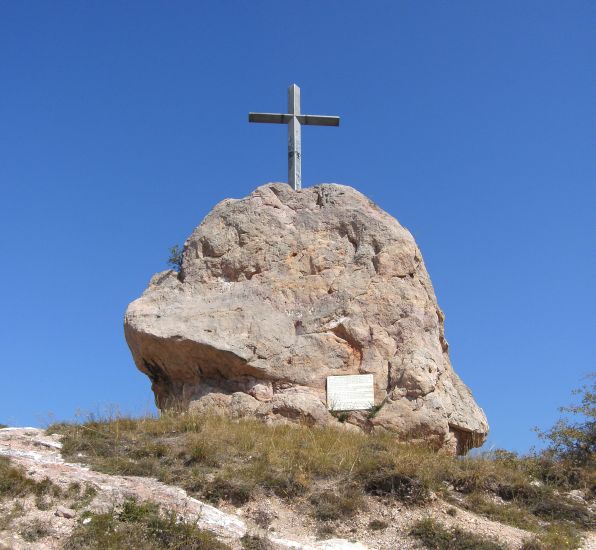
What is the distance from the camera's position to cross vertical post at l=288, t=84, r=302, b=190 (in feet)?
54.2

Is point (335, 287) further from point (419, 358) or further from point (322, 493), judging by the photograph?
point (322, 493)

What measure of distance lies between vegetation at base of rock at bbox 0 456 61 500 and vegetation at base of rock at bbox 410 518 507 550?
410cm

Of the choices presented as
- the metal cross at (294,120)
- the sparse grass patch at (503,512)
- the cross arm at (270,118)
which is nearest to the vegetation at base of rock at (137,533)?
the sparse grass patch at (503,512)

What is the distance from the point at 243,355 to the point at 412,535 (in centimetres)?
468

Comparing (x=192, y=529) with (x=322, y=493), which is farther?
(x=322, y=493)

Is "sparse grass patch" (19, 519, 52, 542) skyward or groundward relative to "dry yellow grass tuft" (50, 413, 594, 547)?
groundward

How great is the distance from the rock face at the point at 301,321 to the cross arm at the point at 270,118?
242cm

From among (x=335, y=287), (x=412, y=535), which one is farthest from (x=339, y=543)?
(x=335, y=287)

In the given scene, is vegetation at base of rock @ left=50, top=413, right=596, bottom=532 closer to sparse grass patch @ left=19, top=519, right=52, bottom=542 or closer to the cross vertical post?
sparse grass patch @ left=19, top=519, right=52, bottom=542

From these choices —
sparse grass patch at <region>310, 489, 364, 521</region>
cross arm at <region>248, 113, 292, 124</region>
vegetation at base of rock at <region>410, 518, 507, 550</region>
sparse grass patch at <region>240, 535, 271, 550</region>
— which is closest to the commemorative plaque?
sparse grass patch at <region>310, 489, 364, 521</region>

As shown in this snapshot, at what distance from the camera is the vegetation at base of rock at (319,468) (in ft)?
32.6

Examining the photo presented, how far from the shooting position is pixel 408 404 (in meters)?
12.6

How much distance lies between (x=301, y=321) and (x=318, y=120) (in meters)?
5.36

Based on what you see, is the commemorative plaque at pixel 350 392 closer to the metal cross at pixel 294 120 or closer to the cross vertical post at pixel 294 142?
the cross vertical post at pixel 294 142
